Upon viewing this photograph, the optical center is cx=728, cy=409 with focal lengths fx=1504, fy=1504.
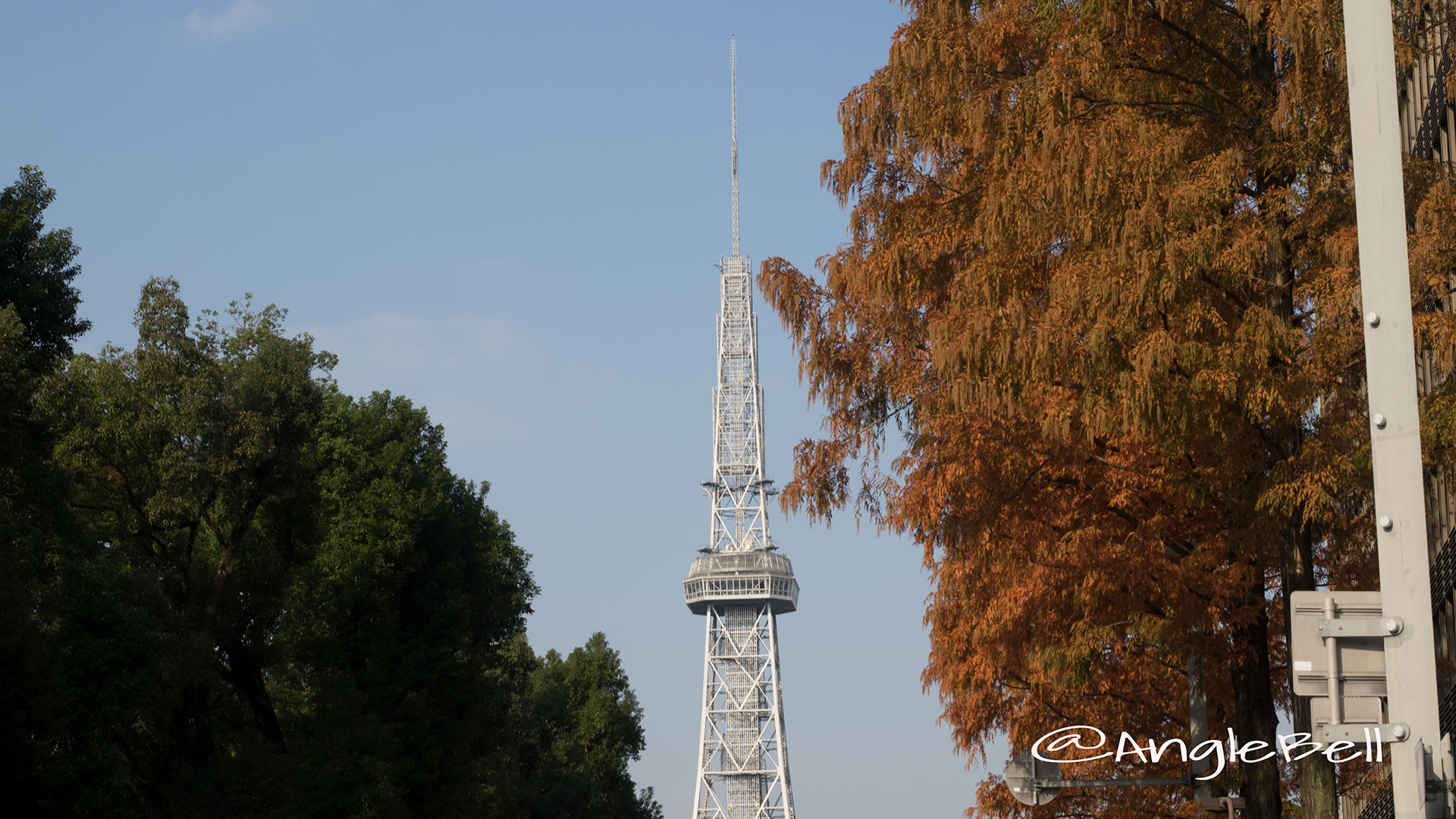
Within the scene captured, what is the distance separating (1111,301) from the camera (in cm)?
977

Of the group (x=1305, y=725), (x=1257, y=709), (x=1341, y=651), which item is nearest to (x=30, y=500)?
(x=1257, y=709)

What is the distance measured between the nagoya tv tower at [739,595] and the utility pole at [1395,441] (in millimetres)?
114377

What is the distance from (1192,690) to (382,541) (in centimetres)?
2395

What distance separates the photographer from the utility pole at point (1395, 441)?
19.2 ft

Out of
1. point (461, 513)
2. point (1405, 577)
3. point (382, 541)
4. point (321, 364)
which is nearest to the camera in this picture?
point (1405, 577)

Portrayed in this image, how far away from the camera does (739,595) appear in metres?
126

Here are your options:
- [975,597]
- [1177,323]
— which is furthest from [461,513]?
[1177,323]

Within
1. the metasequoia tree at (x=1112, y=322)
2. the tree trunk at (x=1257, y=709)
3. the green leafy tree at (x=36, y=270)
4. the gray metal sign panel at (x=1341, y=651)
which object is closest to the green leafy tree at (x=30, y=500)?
the green leafy tree at (x=36, y=270)

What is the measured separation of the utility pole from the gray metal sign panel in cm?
14

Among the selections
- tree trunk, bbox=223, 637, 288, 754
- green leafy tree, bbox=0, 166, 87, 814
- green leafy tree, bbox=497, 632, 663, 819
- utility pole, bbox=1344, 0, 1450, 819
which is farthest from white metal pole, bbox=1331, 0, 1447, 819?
green leafy tree, bbox=497, 632, 663, 819

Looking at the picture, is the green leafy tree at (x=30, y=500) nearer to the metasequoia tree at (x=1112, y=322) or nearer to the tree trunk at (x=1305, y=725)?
the metasequoia tree at (x=1112, y=322)

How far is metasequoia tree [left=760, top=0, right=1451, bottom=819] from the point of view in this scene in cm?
995

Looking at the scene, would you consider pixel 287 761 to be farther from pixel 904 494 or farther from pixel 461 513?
→ pixel 904 494

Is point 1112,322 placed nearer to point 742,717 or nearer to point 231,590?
point 231,590
